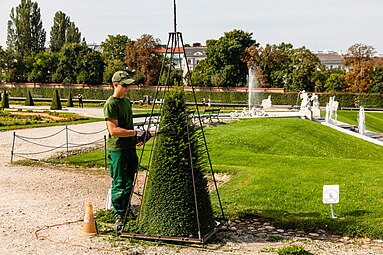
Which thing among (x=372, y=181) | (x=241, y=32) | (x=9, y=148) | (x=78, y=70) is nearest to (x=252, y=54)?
(x=241, y=32)

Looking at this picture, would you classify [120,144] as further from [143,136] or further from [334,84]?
[334,84]

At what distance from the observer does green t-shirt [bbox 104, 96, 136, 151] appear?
6.54 metres

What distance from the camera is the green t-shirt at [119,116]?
21.5 feet

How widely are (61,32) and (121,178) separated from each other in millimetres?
77099

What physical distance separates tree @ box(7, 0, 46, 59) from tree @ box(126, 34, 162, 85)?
19.6m

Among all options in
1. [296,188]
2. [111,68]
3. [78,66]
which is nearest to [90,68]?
[78,66]

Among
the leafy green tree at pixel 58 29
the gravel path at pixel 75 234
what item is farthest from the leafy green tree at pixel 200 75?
the gravel path at pixel 75 234

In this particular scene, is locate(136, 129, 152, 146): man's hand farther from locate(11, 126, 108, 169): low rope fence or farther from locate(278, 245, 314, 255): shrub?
locate(11, 126, 108, 169): low rope fence

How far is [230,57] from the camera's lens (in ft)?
198

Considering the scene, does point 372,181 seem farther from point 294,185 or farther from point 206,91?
point 206,91

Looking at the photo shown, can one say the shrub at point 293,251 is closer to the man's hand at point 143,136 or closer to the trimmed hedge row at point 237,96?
the man's hand at point 143,136

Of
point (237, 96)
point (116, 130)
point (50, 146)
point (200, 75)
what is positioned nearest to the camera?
point (116, 130)

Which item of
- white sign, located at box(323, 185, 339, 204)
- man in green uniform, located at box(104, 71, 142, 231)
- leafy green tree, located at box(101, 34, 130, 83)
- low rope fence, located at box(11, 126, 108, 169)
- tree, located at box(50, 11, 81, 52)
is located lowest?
low rope fence, located at box(11, 126, 108, 169)

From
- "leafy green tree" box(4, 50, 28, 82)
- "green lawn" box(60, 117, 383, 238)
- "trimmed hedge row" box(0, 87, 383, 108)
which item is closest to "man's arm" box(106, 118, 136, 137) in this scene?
"green lawn" box(60, 117, 383, 238)
